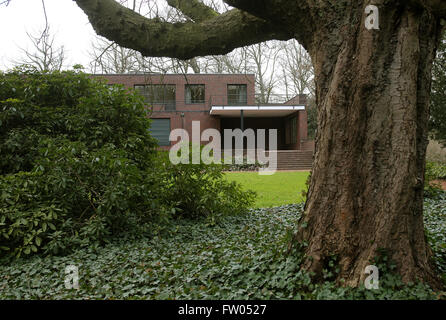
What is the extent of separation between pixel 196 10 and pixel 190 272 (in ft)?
10.2

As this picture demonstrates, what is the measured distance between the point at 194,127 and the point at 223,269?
2669 cm

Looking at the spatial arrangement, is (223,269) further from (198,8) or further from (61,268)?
(198,8)

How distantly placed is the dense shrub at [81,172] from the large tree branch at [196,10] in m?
2.12

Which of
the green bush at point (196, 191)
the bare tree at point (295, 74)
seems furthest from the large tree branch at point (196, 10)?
the bare tree at point (295, 74)

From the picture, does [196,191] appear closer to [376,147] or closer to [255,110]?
[376,147]

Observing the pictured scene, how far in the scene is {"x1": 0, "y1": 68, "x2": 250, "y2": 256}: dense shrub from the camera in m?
4.46

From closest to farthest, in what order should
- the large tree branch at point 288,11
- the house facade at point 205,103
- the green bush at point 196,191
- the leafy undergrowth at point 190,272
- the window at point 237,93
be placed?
the leafy undergrowth at point 190,272, the large tree branch at point 288,11, the green bush at point 196,191, the house facade at point 205,103, the window at point 237,93

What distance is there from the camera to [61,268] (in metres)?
3.91

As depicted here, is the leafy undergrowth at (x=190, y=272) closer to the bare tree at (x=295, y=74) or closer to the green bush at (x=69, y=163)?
the green bush at (x=69, y=163)

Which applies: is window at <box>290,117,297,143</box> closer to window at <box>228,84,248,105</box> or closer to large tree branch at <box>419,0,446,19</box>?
window at <box>228,84,248,105</box>

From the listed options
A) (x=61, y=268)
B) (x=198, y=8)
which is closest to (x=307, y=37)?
(x=198, y=8)

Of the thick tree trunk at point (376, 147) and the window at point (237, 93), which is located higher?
the window at point (237, 93)

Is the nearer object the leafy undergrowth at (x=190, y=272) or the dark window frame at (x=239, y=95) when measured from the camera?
the leafy undergrowth at (x=190, y=272)

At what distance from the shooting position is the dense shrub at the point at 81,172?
446 cm
